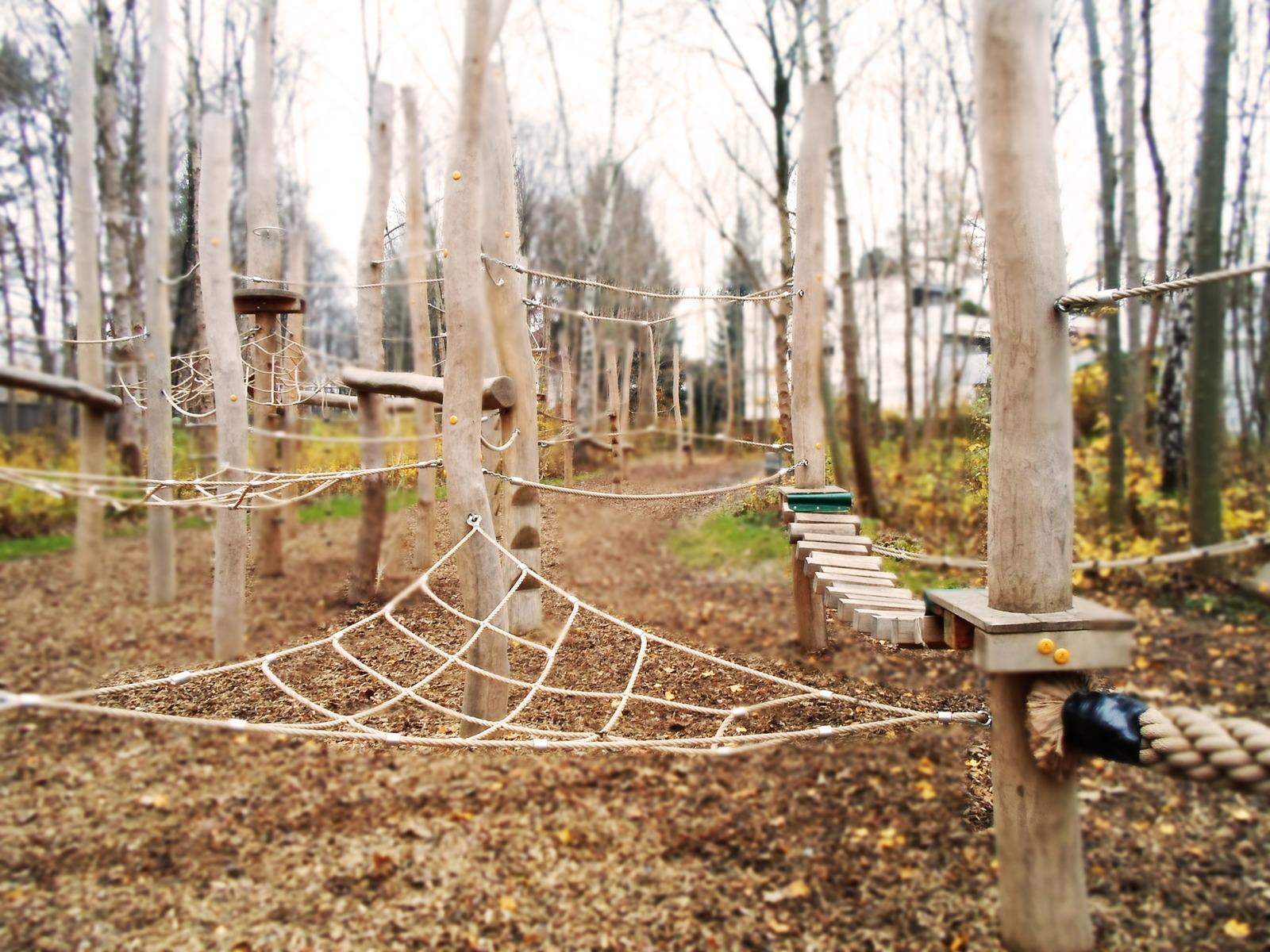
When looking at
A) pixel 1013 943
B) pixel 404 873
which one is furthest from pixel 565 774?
pixel 1013 943

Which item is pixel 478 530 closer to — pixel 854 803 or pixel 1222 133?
pixel 854 803

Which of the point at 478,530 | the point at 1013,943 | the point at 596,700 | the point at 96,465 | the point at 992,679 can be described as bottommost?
the point at 1013,943

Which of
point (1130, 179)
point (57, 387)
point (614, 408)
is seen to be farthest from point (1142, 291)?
point (1130, 179)

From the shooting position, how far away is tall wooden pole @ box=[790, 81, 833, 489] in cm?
222

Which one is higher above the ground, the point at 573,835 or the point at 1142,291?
the point at 1142,291

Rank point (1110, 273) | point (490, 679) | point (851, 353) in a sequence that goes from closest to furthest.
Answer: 1. point (490, 679)
2. point (1110, 273)
3. point (851, 353)

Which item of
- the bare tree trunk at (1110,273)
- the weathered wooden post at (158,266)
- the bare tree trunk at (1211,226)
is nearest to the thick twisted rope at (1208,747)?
the weathered wooden post at (158,266)

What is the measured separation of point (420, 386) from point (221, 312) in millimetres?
539

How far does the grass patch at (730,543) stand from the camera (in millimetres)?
6008

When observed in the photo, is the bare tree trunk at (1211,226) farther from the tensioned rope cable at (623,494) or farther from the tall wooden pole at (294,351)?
the tall wooden pole at (294,351)

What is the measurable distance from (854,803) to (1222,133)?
353cm

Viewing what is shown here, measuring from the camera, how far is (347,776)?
3.32 meters

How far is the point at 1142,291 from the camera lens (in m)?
1.32

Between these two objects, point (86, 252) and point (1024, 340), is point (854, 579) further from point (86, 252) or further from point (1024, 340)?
point (86, 252)
